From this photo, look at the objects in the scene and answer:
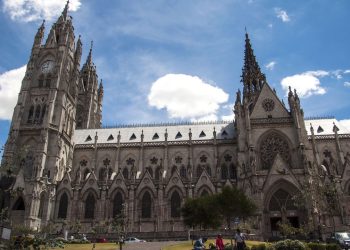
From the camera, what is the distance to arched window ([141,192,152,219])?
5388 cm

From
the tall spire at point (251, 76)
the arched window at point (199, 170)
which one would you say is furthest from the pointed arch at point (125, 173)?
the tall spire at point (251, 76)

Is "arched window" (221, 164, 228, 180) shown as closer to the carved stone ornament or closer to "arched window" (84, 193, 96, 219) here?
the carved stone ornament

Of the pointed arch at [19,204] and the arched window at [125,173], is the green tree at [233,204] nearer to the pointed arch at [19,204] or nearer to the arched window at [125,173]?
the arched window at [125,173]

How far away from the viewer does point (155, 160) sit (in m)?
63.0

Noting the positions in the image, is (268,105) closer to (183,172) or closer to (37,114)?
(183,172)

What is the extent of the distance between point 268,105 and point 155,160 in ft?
75.3

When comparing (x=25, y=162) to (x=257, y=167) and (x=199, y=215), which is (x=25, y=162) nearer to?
(x=199, y=215)

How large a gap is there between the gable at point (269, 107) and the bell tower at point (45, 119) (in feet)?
112

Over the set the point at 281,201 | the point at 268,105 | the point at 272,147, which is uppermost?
the point at 268,105

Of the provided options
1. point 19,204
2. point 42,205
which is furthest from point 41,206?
point 19,204

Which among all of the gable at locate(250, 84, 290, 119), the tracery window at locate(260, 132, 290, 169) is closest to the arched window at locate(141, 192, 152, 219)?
the tracery window at locate(260, 132, 290, 169)

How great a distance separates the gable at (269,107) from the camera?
5738 centimetres

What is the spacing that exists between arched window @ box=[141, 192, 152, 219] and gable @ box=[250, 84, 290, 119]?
22261 mm

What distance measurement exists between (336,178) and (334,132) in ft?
45.7
